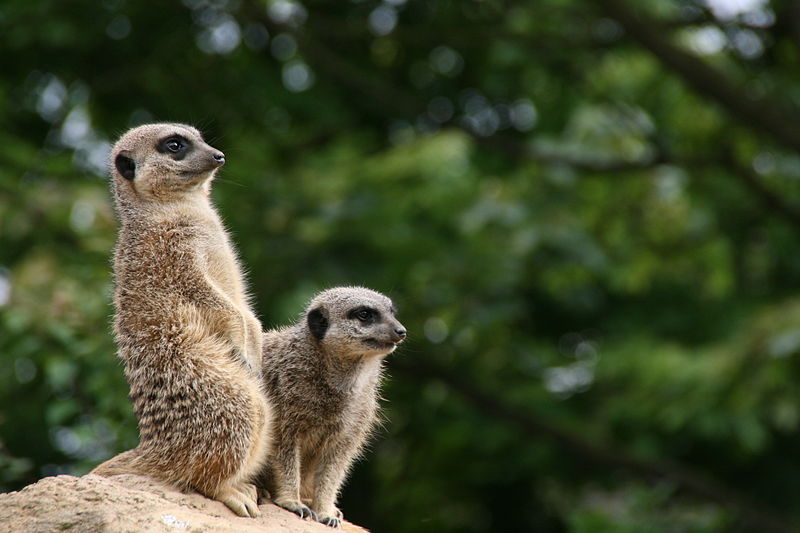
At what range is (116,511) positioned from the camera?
385 cm

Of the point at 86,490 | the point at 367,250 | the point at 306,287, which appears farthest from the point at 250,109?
the point at 86,490

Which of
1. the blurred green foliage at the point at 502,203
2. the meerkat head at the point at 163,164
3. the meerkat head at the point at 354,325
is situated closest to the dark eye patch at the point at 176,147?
the meerkat head at the point at 163,164

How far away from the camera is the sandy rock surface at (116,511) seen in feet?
12.5

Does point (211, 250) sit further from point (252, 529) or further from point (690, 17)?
point (690, 17)

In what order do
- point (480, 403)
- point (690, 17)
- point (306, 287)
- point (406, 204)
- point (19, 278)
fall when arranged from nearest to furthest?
point (19, 278)
point (306, 287)
point (406, 204)
point (480, 403)
point (690, 17)

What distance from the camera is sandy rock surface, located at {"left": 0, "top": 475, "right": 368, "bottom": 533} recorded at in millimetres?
3812

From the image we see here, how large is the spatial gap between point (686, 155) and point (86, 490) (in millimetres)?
8278

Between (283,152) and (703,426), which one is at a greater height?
(283,152)

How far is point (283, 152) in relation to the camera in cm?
1094

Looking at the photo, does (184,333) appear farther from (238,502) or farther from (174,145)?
(174,145)

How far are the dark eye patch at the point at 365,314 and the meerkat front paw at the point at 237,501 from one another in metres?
0.97

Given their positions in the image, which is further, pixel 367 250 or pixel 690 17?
pixel 690 17

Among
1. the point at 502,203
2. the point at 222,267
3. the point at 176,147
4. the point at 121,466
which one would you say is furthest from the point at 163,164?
the point at 502,203

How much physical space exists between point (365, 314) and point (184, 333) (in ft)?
3.08
